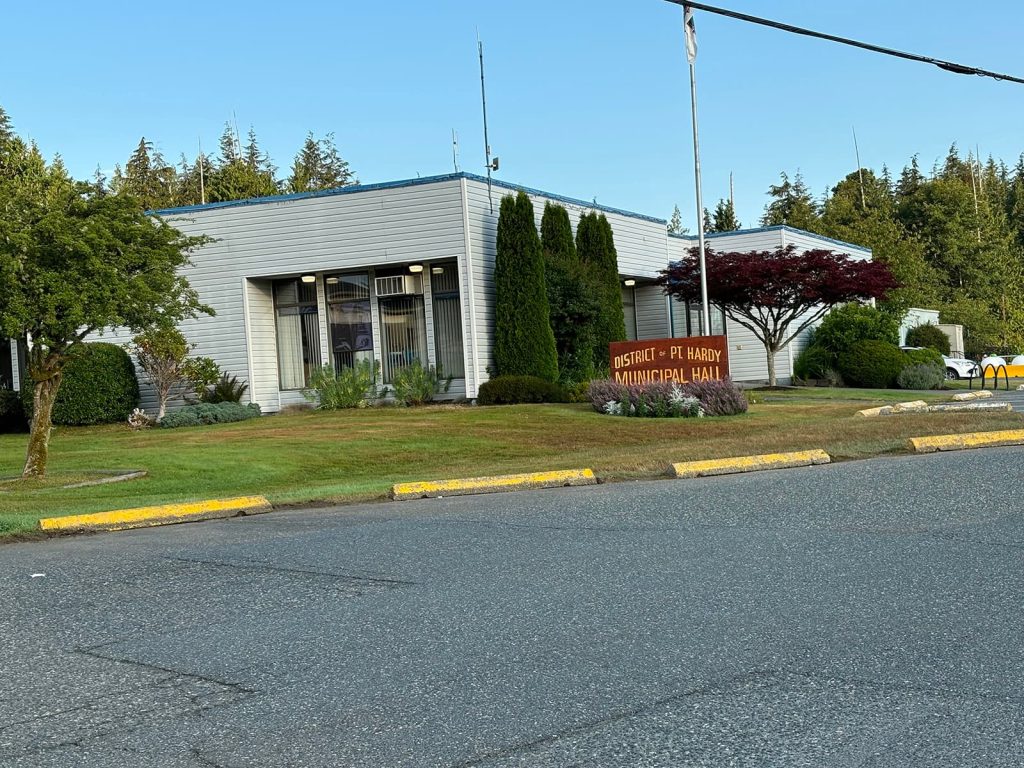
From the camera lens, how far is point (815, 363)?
36500mm

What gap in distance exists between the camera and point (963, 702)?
15.4 feet

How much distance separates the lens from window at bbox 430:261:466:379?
28297mm

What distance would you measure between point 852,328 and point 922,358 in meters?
2.32

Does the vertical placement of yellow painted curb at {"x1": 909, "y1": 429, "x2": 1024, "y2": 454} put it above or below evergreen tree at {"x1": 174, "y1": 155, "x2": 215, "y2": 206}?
below

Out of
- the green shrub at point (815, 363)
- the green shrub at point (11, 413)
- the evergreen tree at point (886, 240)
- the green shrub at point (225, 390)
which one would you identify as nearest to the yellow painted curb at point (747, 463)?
the green shrub at point (225, 390)

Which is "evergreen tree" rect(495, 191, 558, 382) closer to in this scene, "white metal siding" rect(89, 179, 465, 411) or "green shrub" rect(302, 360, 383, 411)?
"white metal siding" rect(89, 179, 465, 411)

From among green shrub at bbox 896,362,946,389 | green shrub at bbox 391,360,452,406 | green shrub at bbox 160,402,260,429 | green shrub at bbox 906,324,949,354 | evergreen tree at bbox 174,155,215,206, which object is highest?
evergreen tree at bbox 174,155,215,206

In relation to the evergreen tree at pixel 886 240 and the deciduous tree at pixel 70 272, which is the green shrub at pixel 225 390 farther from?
the evergreen tree at pixel 886 240

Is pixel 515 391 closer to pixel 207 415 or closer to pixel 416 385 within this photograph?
pixel 416 385

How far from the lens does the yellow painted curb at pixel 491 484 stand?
41.5ft

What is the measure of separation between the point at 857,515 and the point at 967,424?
7.48 metres

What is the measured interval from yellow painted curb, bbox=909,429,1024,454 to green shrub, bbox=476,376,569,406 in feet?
41.6

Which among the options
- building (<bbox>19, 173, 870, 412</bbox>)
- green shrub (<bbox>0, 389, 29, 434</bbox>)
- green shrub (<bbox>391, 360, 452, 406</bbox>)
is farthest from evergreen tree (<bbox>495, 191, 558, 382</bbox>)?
green shrub (<bbox>0, 389, 29, 434</bbox>)

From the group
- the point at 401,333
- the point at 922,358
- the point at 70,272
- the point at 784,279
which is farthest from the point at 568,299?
the point at 70,272
